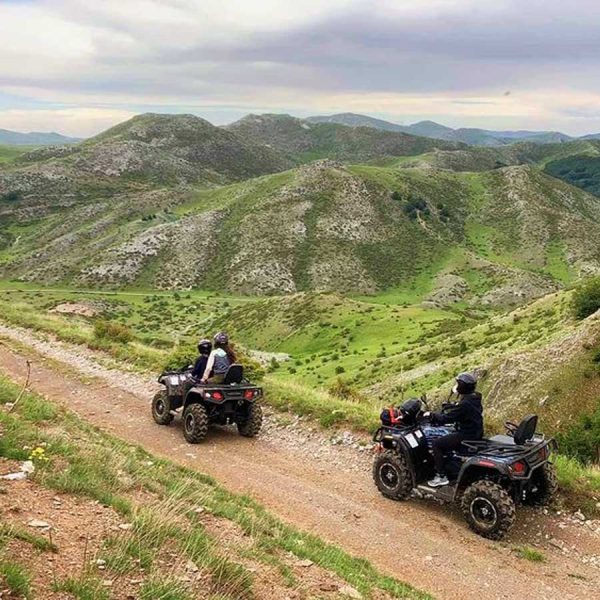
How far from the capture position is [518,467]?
1002 centimetres

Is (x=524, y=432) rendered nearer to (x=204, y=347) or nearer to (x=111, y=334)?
(x=204, y=347)

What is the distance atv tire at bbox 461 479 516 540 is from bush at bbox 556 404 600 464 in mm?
5211

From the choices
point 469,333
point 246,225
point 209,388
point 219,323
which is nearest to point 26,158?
point 246,225

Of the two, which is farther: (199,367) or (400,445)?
(199,367)

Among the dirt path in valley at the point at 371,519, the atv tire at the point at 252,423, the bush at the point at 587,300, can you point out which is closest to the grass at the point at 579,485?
the dirt path in valley at the point at 371,519

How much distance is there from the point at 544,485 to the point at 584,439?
4371 millimetres

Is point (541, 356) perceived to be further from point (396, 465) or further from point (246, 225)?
point (246, 225)

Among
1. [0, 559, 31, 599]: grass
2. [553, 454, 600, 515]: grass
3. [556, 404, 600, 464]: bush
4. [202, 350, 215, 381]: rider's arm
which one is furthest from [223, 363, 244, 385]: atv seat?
[0, 559, 31, 599]: grass

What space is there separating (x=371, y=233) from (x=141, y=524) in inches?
4370

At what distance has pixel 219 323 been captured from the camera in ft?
241

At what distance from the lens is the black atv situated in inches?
585

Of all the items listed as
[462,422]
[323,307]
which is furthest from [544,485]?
[323,307]

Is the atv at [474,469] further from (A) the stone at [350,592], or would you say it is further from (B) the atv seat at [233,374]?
(B) the atv seat at [233,374]

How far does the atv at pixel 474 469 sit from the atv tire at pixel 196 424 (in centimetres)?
489
